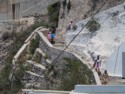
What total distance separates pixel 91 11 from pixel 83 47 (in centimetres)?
406

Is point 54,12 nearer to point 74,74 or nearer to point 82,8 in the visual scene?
point 82,8

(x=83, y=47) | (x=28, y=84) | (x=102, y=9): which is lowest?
(x=28, y=84)

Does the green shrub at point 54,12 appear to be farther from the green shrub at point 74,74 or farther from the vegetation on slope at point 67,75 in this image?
the green shrub at point 74,74

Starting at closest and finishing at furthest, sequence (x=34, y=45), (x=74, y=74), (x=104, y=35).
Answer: (x=74, y=74) < (x=104, y=35) < (x=34, y=45)

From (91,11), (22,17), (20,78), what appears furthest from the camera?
(22,17)

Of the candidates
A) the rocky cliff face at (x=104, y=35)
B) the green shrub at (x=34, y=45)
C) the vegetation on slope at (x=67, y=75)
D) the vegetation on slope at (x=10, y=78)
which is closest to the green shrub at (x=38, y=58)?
the vegetation on slope at (x=10, y=78)

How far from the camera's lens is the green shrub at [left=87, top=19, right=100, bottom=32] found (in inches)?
1205

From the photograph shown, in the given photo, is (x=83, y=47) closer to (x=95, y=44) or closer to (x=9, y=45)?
(x=95, y=44)

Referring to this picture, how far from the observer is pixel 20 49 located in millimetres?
33719

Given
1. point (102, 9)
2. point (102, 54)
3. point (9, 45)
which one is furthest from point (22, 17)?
point (102, 54)

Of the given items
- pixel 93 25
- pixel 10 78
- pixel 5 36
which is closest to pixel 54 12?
pixel 5 36

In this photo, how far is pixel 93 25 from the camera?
101 ft

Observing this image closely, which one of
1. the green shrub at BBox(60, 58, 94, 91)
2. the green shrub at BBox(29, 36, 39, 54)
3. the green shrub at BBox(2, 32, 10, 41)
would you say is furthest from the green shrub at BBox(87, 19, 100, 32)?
the green shrub at BBox(2, 32, 10, 41)

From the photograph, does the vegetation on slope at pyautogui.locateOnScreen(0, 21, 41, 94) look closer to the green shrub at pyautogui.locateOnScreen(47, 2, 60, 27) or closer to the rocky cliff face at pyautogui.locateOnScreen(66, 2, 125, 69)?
the rocky cliff face at pyautogui.locateOnScreen(66, 2, 125, 69)
